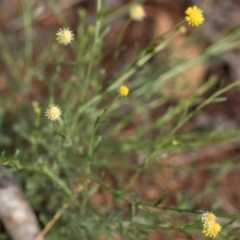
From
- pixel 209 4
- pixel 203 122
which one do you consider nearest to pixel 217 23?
pixel 209 4

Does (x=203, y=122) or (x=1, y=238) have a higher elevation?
(x=203, y=122)

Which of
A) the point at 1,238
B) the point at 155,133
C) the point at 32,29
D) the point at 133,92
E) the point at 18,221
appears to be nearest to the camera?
the point at 18,221

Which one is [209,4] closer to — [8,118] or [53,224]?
[8,118]

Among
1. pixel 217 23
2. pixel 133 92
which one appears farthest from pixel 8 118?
pixel 217 23

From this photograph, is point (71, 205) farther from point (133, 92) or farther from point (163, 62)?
point (163, 62)

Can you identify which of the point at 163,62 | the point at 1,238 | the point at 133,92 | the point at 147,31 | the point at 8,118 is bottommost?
the point at 1,238

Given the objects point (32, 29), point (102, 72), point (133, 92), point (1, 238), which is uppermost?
point (32, 29)

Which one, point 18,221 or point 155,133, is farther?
point 155,133

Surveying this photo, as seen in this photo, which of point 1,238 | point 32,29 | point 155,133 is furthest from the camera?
point 32,29

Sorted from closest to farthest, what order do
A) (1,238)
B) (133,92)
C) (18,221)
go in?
1. (18,221)
2. (1,238)
3. (133,92)
